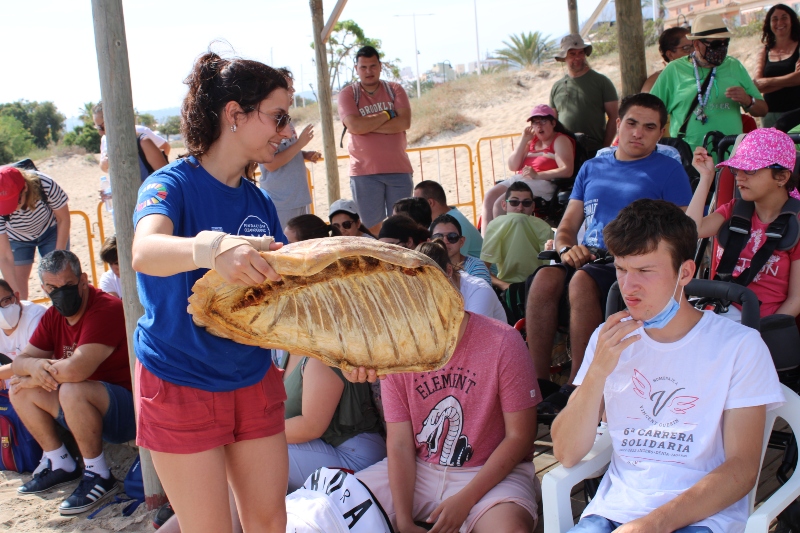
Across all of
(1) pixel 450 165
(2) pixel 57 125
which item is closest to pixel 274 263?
(1) pixel 450 165

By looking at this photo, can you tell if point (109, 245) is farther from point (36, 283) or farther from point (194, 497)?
point (36, 283)

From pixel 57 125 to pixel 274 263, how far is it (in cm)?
5786

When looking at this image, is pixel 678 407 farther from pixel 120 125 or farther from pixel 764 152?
pixel 120 125

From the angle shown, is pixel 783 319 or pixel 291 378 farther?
pixel 291 378

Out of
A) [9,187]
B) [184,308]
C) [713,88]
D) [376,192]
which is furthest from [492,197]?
[184,308]

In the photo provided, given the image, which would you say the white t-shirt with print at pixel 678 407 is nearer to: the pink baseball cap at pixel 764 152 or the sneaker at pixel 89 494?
the pink baseball cap at pixel 764 152

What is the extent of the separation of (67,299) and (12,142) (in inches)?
1491

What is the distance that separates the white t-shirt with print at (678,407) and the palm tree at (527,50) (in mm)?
36104

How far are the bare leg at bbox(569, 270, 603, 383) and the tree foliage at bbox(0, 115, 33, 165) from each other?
36.1 meters

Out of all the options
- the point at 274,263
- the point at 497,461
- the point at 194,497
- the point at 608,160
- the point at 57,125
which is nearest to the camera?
the point at 274,263

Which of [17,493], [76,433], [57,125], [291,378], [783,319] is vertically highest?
[57,125]

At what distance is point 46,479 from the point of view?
4.46 metres

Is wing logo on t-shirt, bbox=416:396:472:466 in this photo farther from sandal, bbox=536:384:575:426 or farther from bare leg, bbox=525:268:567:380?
bare leg, bbox=525:268:567:380

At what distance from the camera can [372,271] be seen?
1976mm
